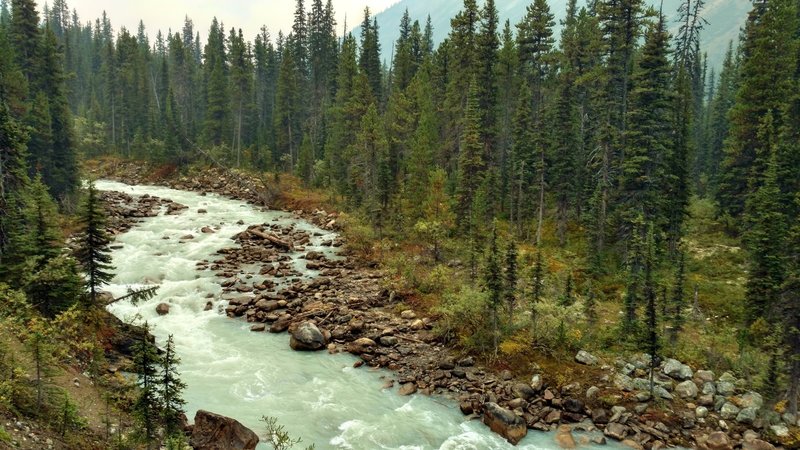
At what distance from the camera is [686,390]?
17484 millimetres

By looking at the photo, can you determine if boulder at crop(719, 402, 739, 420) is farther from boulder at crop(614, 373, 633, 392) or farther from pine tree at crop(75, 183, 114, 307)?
pine tree at crop(75, 183, 114, 307)

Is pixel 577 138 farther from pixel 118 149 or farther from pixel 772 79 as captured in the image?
pixel 118 149

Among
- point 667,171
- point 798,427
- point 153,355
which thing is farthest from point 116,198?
point 798,427

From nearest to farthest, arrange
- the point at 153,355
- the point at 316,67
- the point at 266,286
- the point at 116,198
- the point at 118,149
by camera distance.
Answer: the point at 153,355 < the point at 266,286 < the point at 116,198 < the point at 316,67 < the point at 118,149

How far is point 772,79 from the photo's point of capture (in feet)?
113

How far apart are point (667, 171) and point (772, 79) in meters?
9.67

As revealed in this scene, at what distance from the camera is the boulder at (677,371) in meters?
18.3

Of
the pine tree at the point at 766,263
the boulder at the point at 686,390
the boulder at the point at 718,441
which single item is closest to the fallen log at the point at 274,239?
the boulder at the point at 686,390

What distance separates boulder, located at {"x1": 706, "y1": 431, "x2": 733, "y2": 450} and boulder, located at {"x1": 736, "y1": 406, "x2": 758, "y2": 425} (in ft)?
3.92

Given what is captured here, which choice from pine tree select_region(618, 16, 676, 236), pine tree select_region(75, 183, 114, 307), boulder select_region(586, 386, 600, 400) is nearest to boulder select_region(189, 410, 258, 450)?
pine tree select_region(75, 183, 114, 307)

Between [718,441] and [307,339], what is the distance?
15.5 metres

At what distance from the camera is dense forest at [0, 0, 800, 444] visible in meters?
20.8

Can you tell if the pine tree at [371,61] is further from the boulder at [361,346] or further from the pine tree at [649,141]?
the boulder at [361,346]

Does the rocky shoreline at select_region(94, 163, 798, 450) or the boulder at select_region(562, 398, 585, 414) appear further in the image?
the boulder at select_region(562, 398, 585, 414)
